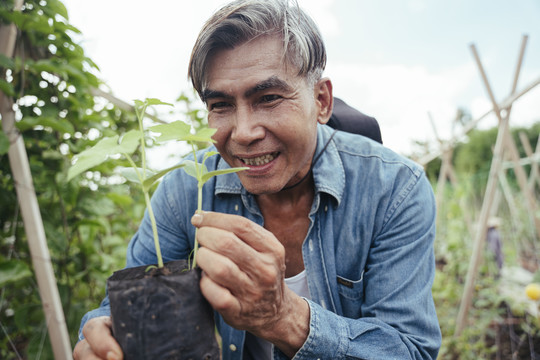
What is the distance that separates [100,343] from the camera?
2.72 feet

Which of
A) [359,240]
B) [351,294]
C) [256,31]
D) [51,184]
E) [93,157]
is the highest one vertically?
[256,31]

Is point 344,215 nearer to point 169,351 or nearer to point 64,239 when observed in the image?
point 169,351

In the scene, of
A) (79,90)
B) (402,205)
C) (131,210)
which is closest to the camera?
(402,205)

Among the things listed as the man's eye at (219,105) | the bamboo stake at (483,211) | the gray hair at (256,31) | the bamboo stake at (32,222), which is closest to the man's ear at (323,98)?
the gray hair at (256,31)

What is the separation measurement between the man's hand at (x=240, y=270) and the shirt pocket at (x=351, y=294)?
0.67 m

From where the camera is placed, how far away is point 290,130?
4.31 feet

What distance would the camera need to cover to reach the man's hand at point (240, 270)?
797 mm

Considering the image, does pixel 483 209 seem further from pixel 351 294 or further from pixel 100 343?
pixel 100 343

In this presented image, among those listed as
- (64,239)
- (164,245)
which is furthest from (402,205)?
(64,239)

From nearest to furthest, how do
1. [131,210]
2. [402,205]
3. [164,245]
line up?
[402,205]
[164,245]
[131,210]

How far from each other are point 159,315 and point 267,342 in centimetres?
93

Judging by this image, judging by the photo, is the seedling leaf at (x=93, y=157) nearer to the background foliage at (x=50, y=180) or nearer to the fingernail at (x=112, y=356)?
the fingernail at (x=112, y=356)

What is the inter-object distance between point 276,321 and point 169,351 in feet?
0.98

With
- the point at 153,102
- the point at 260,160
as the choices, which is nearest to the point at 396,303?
the point at 260,160
